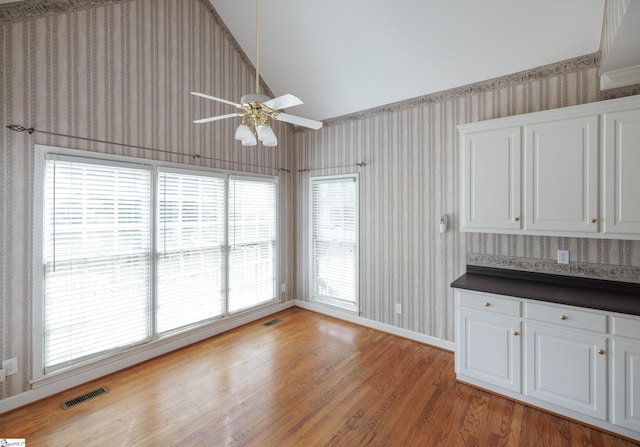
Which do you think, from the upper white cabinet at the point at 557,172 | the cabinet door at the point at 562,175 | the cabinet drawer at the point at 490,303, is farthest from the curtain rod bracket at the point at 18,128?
the cabinet door at the point at 562,175

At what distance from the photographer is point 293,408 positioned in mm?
2383

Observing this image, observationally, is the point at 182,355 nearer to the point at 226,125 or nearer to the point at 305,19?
the point at 226,125

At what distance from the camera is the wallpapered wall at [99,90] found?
7.73 ft

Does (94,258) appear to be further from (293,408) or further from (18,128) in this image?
(293,408)

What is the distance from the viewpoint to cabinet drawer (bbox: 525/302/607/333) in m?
2.12

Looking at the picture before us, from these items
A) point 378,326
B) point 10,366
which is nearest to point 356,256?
point 378,326

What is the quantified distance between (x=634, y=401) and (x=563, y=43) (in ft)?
9.36

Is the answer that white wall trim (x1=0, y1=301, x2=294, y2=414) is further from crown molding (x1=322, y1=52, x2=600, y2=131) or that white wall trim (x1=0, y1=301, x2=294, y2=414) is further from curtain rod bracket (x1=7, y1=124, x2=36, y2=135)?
crown molding (x1=322, y1=52, x2=600, y2=131)

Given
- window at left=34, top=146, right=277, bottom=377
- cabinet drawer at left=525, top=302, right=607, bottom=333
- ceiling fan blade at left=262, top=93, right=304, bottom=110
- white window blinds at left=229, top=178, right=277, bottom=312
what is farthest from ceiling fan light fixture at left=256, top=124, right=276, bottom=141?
cabinet drawer at left=525, top=302, right=607, bottom=333

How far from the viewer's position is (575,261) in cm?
270

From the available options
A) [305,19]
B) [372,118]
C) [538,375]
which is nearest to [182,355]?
[538,375]

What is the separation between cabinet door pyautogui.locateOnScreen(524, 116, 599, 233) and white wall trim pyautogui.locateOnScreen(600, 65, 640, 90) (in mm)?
432

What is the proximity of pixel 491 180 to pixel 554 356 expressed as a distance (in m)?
1.51

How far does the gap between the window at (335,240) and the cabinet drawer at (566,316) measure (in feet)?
7.13
